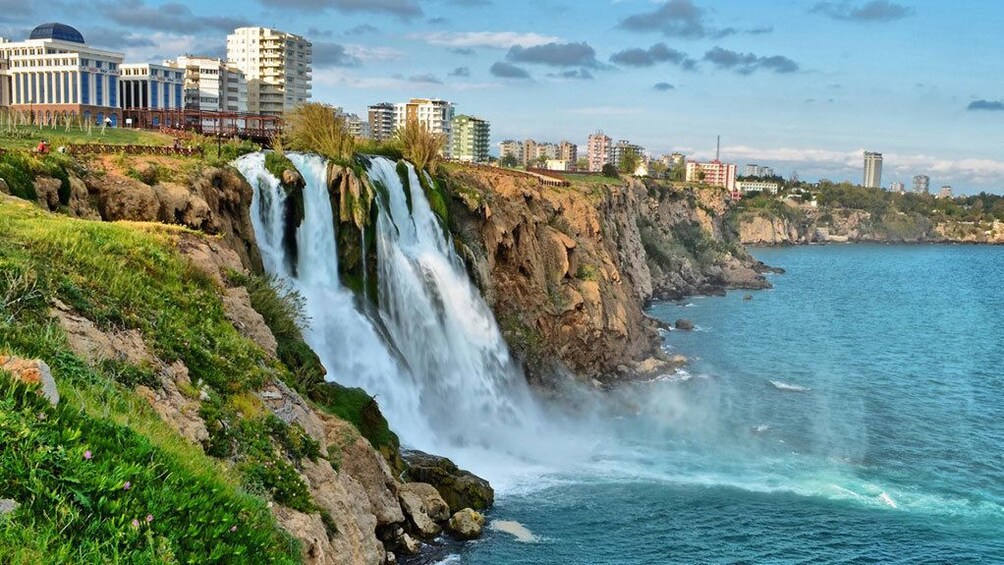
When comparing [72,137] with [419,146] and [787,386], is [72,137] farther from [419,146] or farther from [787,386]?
[787,386]

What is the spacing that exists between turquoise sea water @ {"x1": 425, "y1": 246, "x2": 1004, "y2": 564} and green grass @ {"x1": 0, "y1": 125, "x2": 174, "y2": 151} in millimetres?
22459

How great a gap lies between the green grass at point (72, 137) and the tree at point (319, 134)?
6.23 metres

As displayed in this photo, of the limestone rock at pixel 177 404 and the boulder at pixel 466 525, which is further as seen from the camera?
the boulder at pixel 466 525

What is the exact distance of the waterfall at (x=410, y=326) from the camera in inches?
1296

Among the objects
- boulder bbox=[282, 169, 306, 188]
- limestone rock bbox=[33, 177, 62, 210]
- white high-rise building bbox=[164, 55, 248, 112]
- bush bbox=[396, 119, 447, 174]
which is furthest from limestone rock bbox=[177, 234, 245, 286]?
white high-rise building bbox=[164, 55, 248, 112]

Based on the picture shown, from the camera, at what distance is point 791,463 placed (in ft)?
119

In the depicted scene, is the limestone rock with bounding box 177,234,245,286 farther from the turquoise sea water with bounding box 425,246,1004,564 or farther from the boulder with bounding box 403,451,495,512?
the turquoise sea water with bounding box 425,246,1004,564

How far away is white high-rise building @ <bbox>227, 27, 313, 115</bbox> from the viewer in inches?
5896

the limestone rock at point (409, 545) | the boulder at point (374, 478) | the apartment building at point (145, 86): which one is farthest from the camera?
the apartment building at point (145, 86)

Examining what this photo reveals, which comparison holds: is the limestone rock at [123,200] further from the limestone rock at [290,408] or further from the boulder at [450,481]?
the boulder at [450,481]

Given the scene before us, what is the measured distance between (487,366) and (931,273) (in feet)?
376

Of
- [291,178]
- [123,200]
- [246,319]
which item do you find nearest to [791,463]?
[291,178]

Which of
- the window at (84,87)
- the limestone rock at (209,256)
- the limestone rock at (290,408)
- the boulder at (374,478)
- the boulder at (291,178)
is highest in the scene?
the window at (84,87)

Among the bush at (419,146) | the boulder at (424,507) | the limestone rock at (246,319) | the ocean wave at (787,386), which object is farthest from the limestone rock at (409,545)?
the ocean wave at (787,386)
